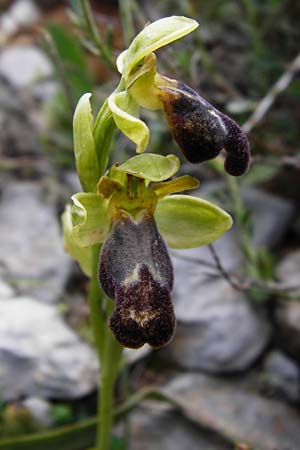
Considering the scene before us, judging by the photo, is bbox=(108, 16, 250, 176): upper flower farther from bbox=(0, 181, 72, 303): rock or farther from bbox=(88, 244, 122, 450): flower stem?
bbox=(0, 181, 72, 303): rock

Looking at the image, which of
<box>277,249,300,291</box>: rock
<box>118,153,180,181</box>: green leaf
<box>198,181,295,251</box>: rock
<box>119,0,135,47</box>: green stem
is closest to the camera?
<box>118,153,180,181</box>: green leaf

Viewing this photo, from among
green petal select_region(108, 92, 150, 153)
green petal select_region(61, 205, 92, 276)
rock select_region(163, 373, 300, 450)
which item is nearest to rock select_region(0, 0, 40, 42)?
rock select_region(163, 373, 300, 450)

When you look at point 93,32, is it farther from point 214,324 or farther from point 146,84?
point 214,324

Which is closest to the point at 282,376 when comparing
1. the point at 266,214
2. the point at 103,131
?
the point at 266,214

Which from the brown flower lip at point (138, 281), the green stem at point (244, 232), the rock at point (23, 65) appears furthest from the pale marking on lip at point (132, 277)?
the rock at point (23, 65)

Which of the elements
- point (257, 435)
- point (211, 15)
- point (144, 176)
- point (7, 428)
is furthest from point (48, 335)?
point (211, 15)
